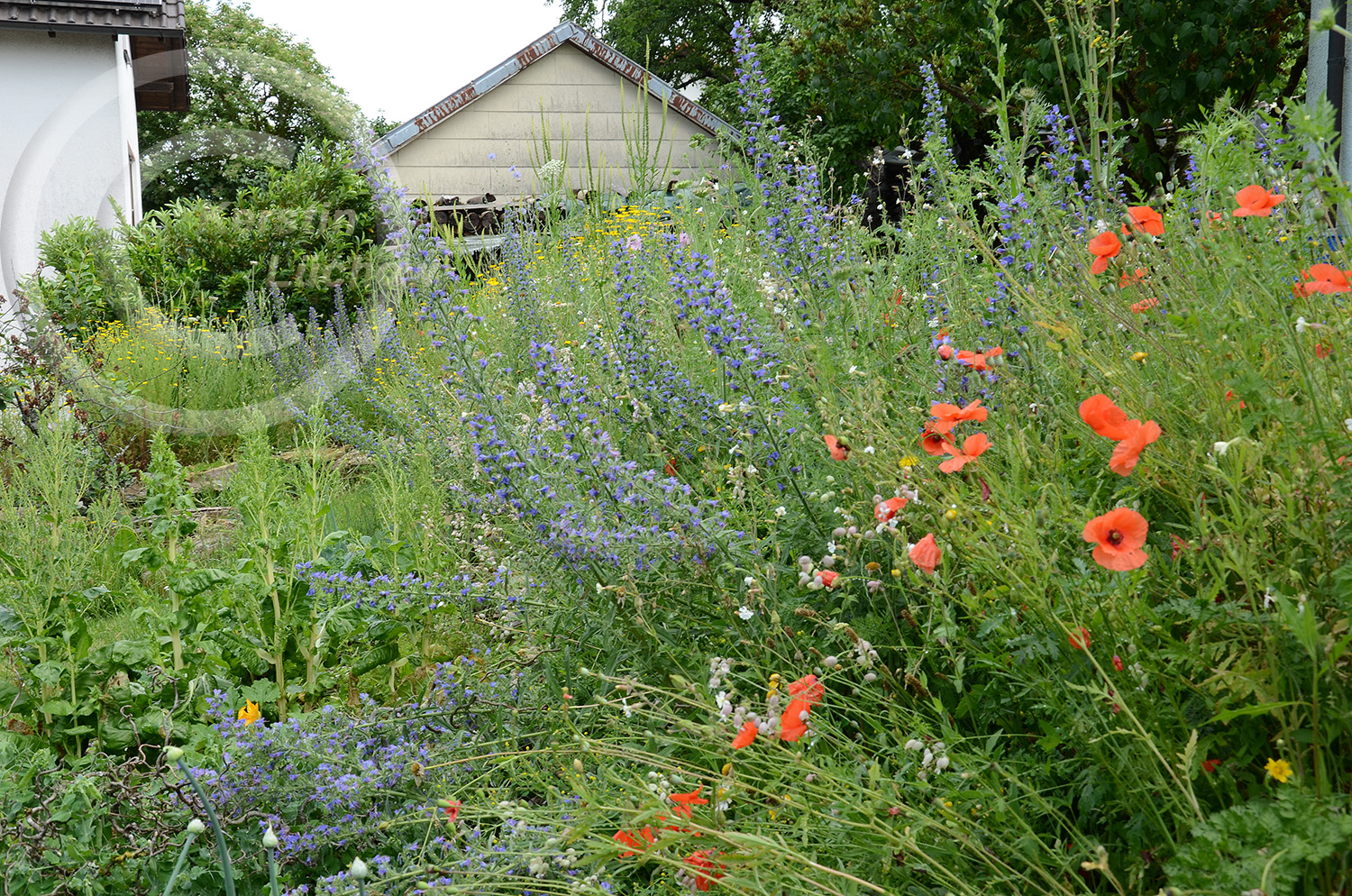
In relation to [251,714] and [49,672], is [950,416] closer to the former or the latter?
[251,714]

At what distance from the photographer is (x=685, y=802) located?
1400mm

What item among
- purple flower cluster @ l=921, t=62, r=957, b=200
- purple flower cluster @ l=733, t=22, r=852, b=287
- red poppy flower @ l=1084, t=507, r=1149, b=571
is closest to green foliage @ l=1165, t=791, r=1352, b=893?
red poppy flower @ l=1084, t=507, r=1149, b=571

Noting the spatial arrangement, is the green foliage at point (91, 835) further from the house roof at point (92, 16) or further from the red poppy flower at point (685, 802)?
the house roof at point (92, 16)

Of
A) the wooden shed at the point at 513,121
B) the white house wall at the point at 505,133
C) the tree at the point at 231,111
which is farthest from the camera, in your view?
the white house wall at the point at 505,133

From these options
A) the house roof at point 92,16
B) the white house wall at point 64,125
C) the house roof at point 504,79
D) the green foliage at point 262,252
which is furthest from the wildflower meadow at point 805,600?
the house roof at point 504,79

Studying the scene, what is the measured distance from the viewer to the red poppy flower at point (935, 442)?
1.52 meters

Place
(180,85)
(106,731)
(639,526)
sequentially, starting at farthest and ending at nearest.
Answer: (180,85) < (106,731) < (639,526)

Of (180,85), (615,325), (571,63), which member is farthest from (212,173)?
(615,325)

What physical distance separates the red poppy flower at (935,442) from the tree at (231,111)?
13.3m

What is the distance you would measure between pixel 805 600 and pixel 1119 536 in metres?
0.84

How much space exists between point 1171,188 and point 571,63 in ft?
66.8

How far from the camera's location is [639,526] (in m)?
1.91

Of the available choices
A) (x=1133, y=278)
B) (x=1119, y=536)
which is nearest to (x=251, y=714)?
(x=1119, y=536)

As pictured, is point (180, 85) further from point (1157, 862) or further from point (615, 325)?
point (1157, 862)
